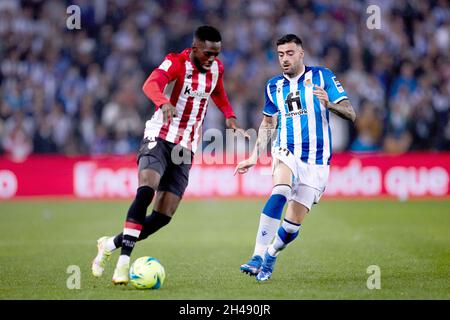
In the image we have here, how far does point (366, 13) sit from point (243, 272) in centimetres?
1490

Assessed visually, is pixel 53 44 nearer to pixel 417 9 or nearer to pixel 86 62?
pixel 86 62

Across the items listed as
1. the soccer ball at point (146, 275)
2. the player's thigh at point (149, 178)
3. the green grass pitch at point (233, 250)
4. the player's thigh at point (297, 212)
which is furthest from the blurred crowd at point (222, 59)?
the soccer ball at point (146, 275)

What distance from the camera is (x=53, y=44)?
67.9 ft

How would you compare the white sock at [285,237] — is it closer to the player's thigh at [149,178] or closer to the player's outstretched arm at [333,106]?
the player's outstretched arm at [333,106]

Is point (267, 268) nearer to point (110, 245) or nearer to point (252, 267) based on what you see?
point (252, 267)

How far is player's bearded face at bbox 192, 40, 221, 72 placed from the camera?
8070 millimetres

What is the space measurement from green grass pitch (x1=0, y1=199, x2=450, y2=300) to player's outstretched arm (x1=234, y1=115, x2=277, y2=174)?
1.13m

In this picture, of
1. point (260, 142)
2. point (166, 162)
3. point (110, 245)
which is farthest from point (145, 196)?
point (260, 142)

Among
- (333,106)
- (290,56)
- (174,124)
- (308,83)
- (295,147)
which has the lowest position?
(295,147)

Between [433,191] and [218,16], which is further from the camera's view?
[218,16]

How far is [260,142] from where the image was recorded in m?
8.50

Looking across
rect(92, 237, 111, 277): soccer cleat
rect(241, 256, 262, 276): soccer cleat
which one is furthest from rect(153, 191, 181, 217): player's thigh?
rect(241, 256, 262, 276): soccer cleat

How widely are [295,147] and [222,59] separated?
41.3 ft
